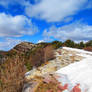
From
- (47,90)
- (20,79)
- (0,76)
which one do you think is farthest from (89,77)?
(0,76)

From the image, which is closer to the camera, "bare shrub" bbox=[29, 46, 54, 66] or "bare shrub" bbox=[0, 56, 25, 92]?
"bare shrub" bbox=[0, 56, 25, 92]

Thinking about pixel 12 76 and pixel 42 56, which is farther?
pixel 42 56

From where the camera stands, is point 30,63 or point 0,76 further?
point 30,63

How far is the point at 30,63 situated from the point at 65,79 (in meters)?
4.17

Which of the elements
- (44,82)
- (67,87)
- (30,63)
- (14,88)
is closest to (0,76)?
(14,88)

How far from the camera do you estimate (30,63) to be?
6.96 m

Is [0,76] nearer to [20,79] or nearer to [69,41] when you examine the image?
[20,79]

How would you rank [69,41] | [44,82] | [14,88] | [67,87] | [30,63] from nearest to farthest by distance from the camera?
[14,88] < [67,87] < [44,82] < [30,63] < [69,41]

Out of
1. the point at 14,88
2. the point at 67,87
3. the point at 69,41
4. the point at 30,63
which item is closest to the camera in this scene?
the point at 14,88

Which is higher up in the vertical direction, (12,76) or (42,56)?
(42,56)

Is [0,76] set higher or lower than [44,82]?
higher

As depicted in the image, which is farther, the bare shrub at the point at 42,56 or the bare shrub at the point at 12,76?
the bare shrub at the point at 42,56

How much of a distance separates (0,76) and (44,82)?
1144 millimetres

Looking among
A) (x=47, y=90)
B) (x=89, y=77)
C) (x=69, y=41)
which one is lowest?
(x=47, y=90)
